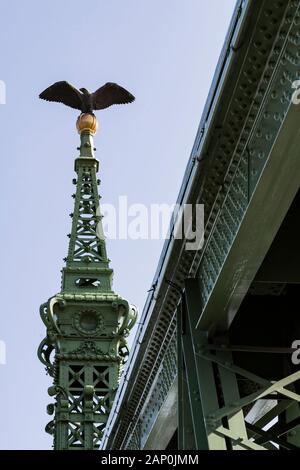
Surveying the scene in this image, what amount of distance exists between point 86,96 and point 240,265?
73.4ft

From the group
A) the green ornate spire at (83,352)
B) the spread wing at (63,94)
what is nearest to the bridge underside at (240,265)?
the green ornate spire at (83,352)

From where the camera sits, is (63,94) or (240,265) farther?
(63,94)

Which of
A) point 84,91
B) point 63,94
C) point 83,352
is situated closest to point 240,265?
point 83,352

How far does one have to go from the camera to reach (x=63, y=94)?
3669 cm

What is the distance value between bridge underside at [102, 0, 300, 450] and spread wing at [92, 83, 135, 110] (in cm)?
1748

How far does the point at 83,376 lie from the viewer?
32.9m

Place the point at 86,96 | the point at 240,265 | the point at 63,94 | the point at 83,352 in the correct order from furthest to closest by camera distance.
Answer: the point at 86,96, the point at 63,94, the point at 83,352, the point at 240,265

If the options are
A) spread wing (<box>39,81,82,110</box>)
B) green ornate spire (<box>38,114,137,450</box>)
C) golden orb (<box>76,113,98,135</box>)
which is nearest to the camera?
green ornate spire (<box>38,114,137,450</box>)

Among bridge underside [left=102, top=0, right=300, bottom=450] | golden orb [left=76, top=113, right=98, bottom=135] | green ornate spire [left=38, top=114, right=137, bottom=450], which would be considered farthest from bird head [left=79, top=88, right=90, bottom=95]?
bridge underside [left=102, top=0, right=300, bottom=450]

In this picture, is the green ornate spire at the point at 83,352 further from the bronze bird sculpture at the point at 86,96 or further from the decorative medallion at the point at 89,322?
the bronze bird sculpture at the point at 86,96

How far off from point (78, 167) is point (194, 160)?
2153 cm

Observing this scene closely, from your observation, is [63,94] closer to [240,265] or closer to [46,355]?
[46,355]

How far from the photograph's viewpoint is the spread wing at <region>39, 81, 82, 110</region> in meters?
36.4

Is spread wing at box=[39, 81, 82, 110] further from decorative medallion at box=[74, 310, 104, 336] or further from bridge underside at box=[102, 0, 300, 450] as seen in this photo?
bridge underside at box=[102, 0, 300, 450]
